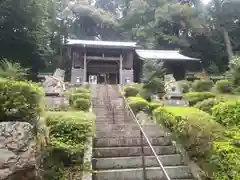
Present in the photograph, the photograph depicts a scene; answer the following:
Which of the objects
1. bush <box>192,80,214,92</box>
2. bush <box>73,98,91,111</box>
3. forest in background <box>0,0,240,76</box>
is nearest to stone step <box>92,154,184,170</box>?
bush <box>73,98,91,111</box>

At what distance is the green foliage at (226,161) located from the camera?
172 inches

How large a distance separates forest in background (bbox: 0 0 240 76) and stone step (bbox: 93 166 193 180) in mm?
17107

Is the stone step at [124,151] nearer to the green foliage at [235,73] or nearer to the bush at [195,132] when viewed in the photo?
the bush at [195,132]

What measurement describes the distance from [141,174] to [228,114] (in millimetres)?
3143

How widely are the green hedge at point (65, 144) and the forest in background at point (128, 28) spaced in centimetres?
1604

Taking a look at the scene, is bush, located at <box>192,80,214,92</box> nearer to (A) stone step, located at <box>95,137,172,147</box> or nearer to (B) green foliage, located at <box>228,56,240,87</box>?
(B) green foliage, located at <box>228,56,240,87</box>

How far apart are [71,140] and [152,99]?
8390 mm

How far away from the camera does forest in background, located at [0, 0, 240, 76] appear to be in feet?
65.6

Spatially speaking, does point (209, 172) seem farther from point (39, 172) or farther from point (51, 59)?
point (51, 59)

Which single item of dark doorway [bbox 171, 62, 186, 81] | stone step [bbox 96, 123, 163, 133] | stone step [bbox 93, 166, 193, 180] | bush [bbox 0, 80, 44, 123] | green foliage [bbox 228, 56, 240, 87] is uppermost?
dark doorway [bbox 171, 62, 186, 81]

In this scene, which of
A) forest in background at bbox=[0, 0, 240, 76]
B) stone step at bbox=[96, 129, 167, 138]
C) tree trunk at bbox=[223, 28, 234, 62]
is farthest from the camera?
tree trunk at bbox=[223, 28, 234, 62]

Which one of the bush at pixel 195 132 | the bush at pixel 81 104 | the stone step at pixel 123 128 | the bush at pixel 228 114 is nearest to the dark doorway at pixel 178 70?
the bush at pixel 81 104

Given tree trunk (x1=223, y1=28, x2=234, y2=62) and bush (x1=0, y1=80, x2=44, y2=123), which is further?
tree trunk (x1=223, y1=28, x2=234, y2=62)

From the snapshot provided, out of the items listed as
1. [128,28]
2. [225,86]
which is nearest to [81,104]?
[225,86]
